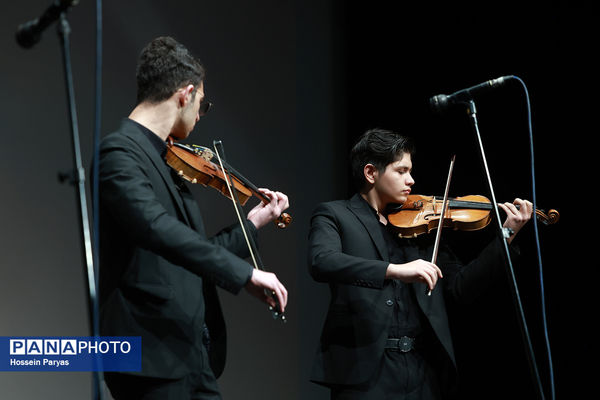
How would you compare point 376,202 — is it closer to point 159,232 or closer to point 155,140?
point 155,140

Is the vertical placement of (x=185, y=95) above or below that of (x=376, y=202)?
above

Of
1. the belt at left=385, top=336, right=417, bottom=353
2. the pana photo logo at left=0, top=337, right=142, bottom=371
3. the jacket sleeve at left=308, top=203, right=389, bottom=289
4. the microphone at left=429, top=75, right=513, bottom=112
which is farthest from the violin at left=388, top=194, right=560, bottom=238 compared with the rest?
the pana photo logo at left=0, top=337, right=142, bottom=371

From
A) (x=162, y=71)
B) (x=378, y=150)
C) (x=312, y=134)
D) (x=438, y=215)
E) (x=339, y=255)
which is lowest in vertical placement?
(x=339, y=255)

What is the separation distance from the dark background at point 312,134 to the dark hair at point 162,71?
1.13 metres

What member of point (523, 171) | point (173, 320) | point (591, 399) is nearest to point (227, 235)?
point (173, 320)

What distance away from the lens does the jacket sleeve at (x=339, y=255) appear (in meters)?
2.20

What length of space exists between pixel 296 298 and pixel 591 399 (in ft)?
5.09

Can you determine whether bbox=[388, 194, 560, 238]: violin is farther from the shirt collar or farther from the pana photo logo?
the pana photo logo

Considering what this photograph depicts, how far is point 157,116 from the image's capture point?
1.95m

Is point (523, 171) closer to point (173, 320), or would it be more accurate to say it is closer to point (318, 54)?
point (318, 54)

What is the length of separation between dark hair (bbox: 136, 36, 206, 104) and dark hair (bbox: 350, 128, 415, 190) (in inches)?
36.6

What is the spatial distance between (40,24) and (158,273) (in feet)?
2.26

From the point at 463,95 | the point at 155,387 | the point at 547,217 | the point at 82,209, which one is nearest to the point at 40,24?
the point at 82,209

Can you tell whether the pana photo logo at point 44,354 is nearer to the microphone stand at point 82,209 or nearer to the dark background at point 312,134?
the dark background at point 312,134
